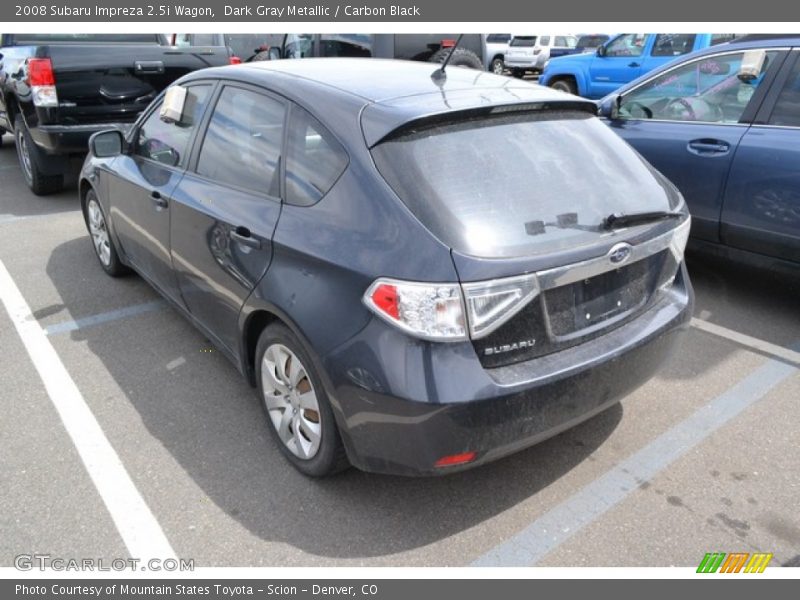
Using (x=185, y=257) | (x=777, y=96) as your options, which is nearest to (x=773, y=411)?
(x=777, y=96)

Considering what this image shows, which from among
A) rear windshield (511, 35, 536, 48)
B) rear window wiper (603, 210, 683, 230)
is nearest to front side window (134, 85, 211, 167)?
rear window wiper (603, 210, 683, 230)

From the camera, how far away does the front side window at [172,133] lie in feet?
11.2

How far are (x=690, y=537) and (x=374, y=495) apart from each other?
1.24m

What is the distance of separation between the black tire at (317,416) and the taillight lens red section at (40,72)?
16.1 feet

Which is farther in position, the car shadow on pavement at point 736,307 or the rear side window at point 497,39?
the rear side window at point 497,39

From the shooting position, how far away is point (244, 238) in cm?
274

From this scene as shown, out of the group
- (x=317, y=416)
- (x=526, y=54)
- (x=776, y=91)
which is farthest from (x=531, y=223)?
(x=526, y=54)

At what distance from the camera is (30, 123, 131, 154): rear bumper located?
628 centimetres

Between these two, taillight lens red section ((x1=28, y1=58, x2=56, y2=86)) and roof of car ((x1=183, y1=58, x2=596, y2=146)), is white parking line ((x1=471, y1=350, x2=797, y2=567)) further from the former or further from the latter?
taillight lens red section ((x1=28, y1=58, x2=56, y2=86))

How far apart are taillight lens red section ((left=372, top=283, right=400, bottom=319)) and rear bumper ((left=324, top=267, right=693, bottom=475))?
6 cm

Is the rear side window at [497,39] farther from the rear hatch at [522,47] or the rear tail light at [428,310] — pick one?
the rear tail light at [428,310]

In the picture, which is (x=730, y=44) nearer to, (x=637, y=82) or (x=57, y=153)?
(x=637, y=82)

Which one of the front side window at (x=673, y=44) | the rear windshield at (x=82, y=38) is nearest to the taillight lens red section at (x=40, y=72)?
the rear windshield at (x=82, y=38)

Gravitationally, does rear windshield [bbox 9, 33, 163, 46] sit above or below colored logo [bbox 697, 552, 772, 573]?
above
